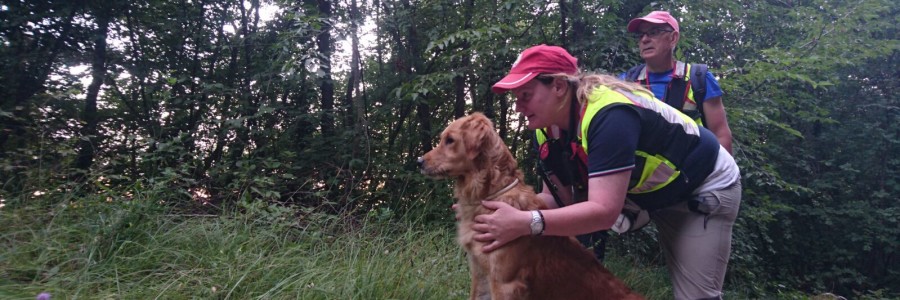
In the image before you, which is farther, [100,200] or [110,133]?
[110,133]

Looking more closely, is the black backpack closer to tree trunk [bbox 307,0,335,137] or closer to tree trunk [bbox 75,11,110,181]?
tree trunk [bbox 307,0,335,137]

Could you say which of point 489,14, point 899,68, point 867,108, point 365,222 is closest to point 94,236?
point 365,222

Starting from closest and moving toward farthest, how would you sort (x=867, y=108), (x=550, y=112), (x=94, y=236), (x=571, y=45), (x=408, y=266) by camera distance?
(x=550, y=112) < (x=94, y=236) < (x=408, y=266) < (x=571, y=45) < (x=867, y=108)

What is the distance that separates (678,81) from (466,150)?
4.21ft

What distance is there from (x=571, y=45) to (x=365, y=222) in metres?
2.84

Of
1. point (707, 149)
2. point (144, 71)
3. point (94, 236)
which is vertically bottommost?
point (94, 236)

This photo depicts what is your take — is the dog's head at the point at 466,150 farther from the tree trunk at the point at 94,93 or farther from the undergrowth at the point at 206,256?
the tree trunk at the point at 94,93

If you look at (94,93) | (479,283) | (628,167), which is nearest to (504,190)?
(479,283)

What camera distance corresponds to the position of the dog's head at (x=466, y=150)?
8.60ft

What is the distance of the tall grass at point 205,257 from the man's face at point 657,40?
188 centimetres

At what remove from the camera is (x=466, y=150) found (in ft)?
8.70

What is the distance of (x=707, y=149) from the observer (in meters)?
2.22

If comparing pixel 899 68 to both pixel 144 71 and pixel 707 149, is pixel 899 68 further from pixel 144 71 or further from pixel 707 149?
pixel 144 71

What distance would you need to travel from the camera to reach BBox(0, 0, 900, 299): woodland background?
4.54 meters
